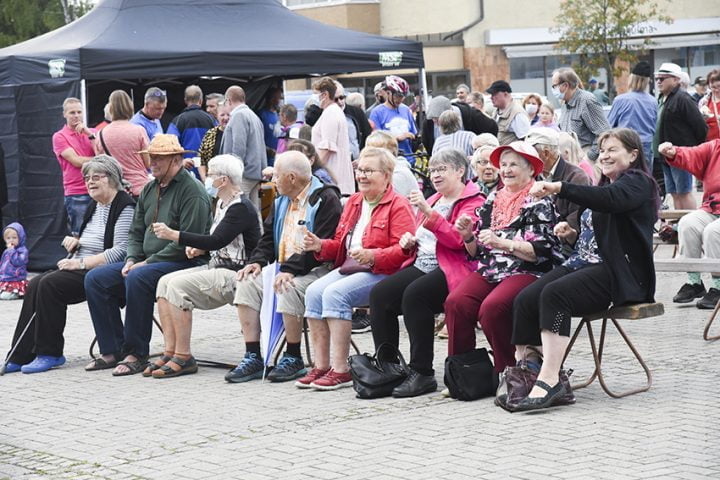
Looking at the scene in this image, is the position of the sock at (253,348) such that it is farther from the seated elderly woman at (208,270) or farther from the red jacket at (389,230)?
the red jacket at (389,230)

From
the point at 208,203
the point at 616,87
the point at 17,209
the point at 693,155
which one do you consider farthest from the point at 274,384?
the point at 616,87

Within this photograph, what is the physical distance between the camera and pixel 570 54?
1561 inches

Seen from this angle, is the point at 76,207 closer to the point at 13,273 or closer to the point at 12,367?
the point at 13,273

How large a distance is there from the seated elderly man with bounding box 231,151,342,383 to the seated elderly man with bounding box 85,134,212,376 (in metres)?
0.63

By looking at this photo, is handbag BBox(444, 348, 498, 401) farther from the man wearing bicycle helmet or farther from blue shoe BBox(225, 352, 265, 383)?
the man wearing bicycle helmet

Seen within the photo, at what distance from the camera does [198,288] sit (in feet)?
29.3

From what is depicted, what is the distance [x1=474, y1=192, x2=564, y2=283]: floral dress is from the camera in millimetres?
7547

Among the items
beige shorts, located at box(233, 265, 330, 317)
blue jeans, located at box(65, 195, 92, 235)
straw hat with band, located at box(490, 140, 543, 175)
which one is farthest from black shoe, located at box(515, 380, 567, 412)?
blue jeans, located at box(65, 195, 92, 235)

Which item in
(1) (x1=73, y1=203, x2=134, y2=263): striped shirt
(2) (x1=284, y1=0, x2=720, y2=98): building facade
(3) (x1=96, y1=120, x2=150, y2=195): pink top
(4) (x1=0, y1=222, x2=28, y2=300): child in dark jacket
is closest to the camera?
(1) (x1=73, y1=203, x2=134, y2=263): striped shirt

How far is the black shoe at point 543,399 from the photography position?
7.11 meters

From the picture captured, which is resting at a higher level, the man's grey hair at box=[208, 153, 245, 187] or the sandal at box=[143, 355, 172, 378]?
the man's grey hair at box=[208, 153, 245, 187]

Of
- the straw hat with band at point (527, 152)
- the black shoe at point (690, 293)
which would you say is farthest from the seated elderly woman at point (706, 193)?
the straw hat with band at point (527, 152)

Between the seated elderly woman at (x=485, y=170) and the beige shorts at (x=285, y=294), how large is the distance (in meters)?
1.23

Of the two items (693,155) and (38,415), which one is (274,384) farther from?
(693,155)
